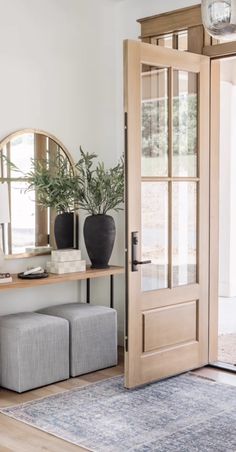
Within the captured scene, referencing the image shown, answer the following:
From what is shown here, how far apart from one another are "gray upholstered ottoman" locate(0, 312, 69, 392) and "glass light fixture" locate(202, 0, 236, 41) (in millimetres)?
2507

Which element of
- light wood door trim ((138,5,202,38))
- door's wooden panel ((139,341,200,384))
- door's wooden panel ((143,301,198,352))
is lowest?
door's wooden panel ((139,341,200,384))

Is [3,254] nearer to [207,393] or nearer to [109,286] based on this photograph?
[109,286]

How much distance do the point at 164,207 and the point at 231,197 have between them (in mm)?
3496

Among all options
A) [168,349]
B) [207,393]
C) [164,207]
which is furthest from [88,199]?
[207,393]

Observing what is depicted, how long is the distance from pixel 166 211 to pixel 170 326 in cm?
82

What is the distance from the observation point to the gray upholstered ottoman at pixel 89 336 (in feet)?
15.2

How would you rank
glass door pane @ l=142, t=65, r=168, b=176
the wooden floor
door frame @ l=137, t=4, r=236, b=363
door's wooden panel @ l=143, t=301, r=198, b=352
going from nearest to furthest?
the wooden floor
glass door pane @ l=142, t=65, r=168, b=176
door's wooden panel @ l=143, t=301, r=198, b=352
door frame @ l=137, t=4, r=236, b=363

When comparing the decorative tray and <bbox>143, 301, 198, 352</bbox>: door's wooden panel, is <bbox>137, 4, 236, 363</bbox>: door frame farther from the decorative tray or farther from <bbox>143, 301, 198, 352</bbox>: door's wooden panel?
the decorative tray

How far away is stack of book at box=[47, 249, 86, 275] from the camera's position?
477 centimetres

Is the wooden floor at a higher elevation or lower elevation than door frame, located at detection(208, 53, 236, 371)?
lower

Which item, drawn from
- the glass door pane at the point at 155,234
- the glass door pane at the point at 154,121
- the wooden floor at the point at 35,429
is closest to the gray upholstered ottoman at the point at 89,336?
the wooden floor at the point at 35,429

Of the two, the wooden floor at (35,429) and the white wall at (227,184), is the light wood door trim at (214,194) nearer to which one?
the wooden floor at (35,429)

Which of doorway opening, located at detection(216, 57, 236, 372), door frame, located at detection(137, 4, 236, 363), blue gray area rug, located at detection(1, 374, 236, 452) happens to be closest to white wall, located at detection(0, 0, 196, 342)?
door frame, located at detection(137, 4, 236, 363)

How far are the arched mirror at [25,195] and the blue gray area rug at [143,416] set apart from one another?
1.20 meters
